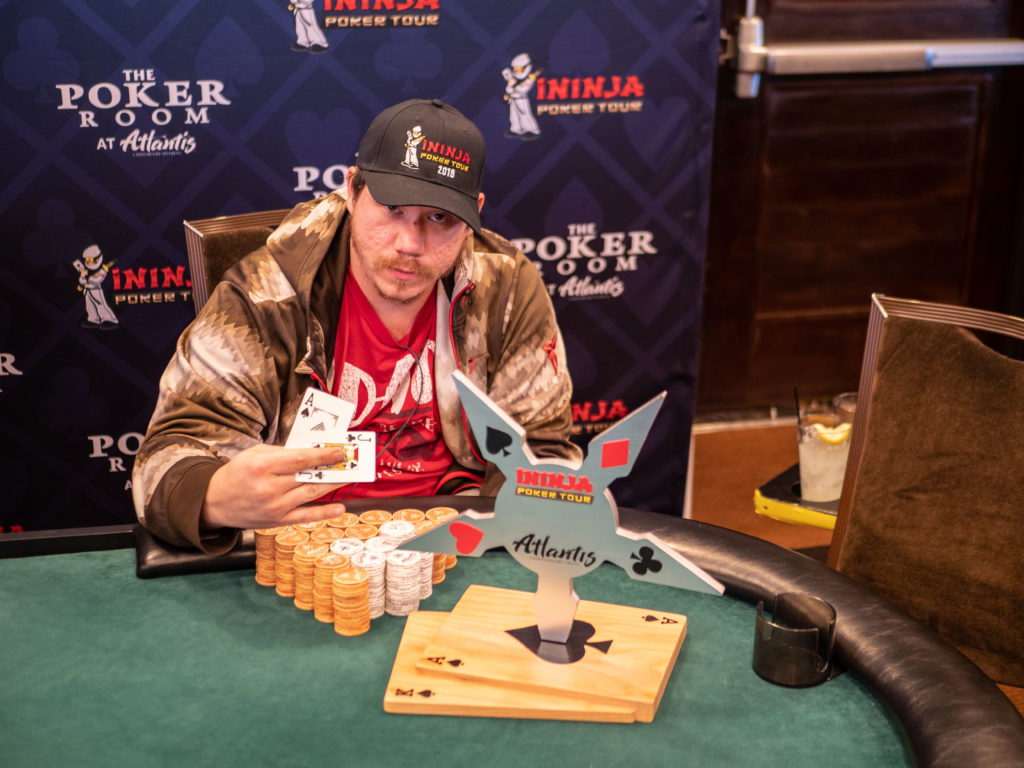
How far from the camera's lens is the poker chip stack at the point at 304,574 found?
144cm

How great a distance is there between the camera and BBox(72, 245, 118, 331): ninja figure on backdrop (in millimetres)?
2805

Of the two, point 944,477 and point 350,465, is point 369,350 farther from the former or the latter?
point 944,477

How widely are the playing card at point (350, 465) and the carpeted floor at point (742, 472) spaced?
2007 mm

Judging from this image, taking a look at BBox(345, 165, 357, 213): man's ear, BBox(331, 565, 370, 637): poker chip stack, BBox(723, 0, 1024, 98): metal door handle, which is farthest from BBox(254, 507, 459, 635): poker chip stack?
BBox(723, 0, 1024, 98): metal door handle

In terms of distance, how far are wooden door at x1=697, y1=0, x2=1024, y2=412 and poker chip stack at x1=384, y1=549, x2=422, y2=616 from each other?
2875 mm

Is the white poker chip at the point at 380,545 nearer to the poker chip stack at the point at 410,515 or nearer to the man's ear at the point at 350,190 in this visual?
the poker chip stack at the point at 410,515

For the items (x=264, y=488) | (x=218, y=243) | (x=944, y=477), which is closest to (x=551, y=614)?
(x=264, y=488)

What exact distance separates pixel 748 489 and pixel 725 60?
158 cm

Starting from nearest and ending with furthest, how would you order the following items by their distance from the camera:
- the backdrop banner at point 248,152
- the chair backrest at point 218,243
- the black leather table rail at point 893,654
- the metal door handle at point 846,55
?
the black leather table rail at point 893,654
the chair backrest at point 218,243
the backdrop banner at point 248,152
the metal door handle at point 846,55

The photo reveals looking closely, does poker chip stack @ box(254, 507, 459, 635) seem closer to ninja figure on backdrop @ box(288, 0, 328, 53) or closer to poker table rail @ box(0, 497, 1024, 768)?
poker table rail @ box(0, 497, 1024, 768)

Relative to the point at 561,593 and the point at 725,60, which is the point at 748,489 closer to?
the point at 725,60

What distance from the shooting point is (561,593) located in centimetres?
131

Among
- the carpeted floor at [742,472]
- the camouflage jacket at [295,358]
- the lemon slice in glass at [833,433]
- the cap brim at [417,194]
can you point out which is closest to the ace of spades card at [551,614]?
the camouflage jacket at [295,358]

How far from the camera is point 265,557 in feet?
4.92
